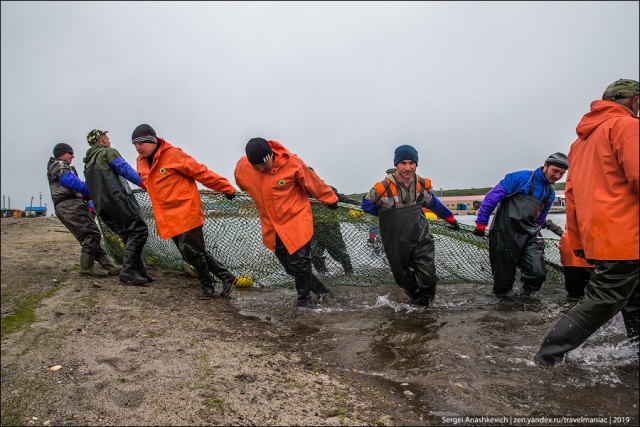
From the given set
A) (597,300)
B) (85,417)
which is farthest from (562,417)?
(85,417)

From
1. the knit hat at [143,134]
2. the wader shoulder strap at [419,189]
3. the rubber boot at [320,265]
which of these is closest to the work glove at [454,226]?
the wader shoulder strap at [419,189]

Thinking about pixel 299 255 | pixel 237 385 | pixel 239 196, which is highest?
pixel 239 196

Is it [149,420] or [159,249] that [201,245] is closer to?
[159,249]

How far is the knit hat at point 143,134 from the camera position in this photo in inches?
176

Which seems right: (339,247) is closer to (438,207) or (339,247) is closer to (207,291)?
(438,207)

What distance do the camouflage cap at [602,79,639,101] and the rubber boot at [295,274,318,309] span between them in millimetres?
2989

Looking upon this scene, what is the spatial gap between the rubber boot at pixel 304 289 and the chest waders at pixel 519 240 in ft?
6.98

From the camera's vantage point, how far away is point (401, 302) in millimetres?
4715

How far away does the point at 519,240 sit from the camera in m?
4.65

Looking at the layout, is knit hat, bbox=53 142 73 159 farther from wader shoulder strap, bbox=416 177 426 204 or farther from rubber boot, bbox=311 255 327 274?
wader shoulder strap, bbox=416 177 426 204

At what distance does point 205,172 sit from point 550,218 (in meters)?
4.52

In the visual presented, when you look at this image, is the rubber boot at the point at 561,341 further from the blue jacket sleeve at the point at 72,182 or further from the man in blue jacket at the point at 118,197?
the blue jacket sleeve at the point at 72,182

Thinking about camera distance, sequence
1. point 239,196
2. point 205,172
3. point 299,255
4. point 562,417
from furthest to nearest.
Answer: point 239,196, point 205,172, point 299,255, point 562,417

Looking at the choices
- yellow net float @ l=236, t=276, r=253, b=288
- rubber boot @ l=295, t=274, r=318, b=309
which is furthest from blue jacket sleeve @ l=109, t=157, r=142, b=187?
rubber boot @ l=295, t=274, r=318, b=309
